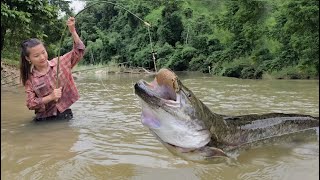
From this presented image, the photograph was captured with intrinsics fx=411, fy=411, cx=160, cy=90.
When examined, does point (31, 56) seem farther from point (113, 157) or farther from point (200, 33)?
point (200, 33)

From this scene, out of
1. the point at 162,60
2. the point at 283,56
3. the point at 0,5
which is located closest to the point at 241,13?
the point at 283,56

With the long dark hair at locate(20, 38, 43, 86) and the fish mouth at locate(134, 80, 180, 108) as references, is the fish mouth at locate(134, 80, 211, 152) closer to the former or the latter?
the fish mouth at locate(134, 80, 180, 108)

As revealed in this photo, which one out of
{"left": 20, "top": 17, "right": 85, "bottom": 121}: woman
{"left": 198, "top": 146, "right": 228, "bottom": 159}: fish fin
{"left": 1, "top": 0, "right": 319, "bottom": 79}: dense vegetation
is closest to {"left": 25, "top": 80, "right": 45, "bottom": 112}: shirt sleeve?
{"left": 20, "top": 17, "right": 85, "bottom": 121}: woman

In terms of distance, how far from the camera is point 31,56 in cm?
467

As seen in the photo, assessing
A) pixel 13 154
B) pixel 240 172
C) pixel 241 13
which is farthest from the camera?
pixel 241 13

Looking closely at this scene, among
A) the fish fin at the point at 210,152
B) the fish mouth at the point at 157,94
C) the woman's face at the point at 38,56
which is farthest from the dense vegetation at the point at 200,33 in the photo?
the fish mouth at the point at 157,94

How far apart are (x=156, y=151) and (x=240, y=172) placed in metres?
0.97

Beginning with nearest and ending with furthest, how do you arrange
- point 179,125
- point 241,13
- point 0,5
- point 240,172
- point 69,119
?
point 179,125, point 240,172, point 69,119, point 0,5, point 241,13

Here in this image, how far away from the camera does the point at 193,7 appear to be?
33.1 metres

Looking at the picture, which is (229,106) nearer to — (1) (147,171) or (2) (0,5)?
(1) (147,171)

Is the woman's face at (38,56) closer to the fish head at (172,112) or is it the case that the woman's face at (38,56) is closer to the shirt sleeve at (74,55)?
the shirt sleeve at (74,55)

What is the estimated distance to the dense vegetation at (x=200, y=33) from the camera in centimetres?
1175

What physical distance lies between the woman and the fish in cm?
183

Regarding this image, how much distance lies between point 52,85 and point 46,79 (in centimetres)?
11
